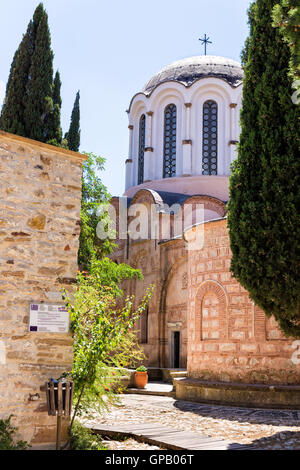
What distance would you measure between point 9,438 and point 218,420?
3864 mm

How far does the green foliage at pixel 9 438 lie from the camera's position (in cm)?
510

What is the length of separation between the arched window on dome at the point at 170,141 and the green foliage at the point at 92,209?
7.62 m

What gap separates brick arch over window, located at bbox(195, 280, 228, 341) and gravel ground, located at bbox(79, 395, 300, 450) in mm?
1533

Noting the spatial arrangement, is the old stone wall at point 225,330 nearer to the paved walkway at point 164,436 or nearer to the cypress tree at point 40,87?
the paved walkway at point 164,436

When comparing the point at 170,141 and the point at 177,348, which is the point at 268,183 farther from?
the point at 170,141

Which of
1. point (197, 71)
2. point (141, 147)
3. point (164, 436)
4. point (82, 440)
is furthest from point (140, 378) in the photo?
point (197, 71)

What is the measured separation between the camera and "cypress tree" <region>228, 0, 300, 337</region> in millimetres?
7500

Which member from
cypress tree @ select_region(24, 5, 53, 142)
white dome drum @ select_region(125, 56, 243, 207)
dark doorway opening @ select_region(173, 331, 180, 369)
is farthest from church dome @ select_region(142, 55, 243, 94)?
dark doorway opening @ select_region(173, 331, 180, 369)

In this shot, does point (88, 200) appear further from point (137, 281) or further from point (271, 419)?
point (271, 419)

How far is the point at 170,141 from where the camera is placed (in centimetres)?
2252

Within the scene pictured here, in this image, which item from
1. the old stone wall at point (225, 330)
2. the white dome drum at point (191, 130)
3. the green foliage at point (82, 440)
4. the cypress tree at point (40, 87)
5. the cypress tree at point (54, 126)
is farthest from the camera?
the white dome drum at point (191, 130)

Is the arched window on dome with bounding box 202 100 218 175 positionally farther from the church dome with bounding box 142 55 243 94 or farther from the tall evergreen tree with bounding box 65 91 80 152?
→ the tall evergreen tree with bounding box 65 91 80 152

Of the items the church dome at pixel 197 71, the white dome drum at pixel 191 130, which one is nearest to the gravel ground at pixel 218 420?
the white dome drum at pixel 191 130
